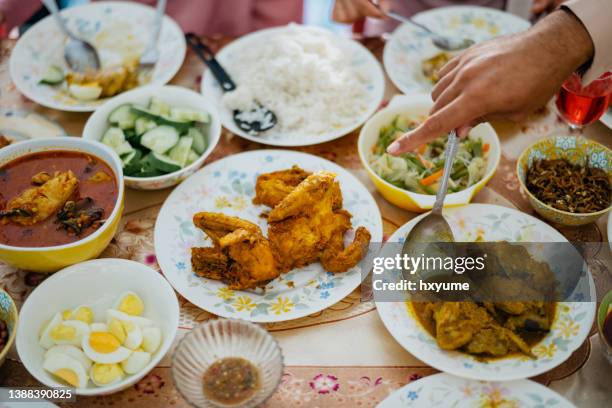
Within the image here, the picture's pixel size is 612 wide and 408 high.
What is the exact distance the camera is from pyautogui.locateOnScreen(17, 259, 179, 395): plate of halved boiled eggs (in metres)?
1.80

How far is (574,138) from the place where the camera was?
2420 millimetres

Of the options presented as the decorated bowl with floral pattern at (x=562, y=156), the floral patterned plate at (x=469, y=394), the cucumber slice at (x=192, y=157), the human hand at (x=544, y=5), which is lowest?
the floral patterned plate at (x=469, y=394)

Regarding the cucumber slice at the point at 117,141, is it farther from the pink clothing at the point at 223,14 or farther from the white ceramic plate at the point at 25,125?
the pink clothing at the point at 223,14

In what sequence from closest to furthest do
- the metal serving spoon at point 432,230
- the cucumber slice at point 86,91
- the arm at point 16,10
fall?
the metal serving spoon at point 432,230 < the cucumber slice at point 86,91 < the arm at point 16,10

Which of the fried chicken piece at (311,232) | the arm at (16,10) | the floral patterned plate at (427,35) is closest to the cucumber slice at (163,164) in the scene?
the fried chicken piece at (311,232)

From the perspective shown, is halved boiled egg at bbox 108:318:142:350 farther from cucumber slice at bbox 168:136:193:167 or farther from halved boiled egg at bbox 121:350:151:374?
cucumber slice at bbox 168:136:193:167

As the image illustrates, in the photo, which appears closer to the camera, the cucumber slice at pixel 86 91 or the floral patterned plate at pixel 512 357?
the floral patterned plate at pixel 512 357

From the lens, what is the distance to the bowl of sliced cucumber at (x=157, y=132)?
2.43 metres

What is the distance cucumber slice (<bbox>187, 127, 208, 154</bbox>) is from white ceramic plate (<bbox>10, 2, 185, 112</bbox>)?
1.56ft

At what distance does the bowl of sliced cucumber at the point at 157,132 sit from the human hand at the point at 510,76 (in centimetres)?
97

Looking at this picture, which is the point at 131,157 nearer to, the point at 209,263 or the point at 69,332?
the point at 209,263

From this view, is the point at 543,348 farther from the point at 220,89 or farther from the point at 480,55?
the point at 220,89

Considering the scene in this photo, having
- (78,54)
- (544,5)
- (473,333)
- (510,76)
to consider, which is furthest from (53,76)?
(544,5)

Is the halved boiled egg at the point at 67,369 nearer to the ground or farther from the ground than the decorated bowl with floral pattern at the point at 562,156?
nearer to the ground
